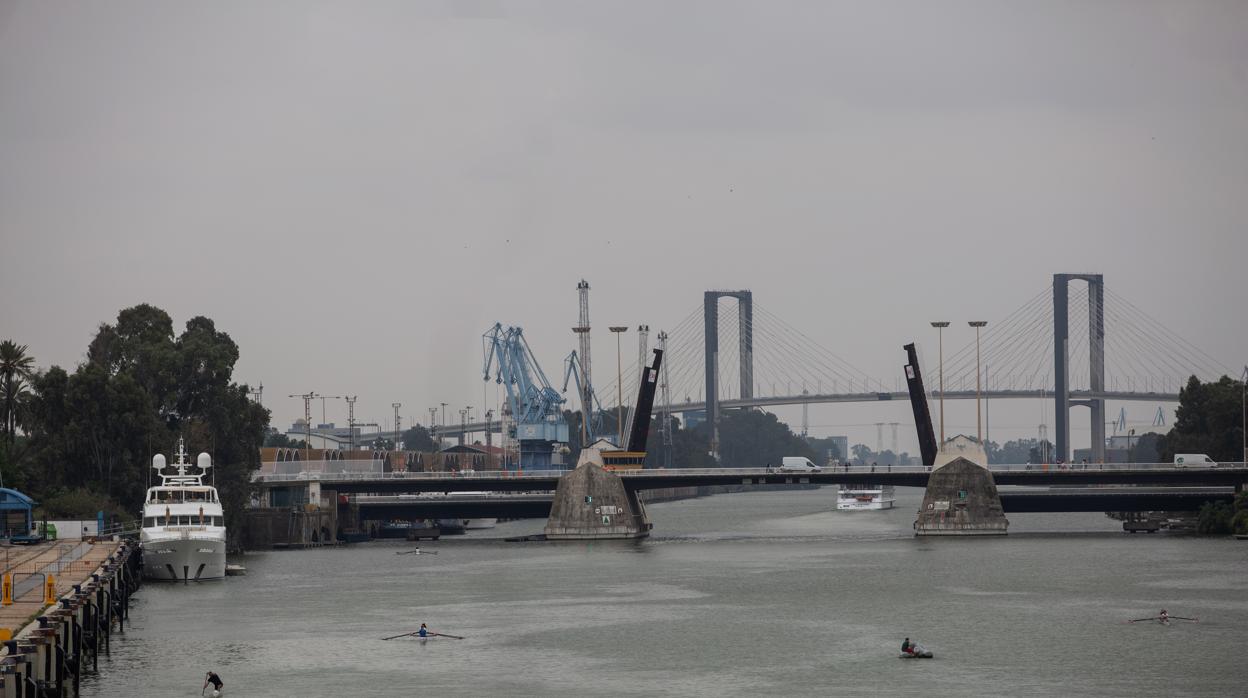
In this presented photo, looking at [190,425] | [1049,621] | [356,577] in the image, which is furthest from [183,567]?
[1049,621]

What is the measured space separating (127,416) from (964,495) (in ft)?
241

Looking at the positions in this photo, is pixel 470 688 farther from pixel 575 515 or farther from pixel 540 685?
pixel 575 515

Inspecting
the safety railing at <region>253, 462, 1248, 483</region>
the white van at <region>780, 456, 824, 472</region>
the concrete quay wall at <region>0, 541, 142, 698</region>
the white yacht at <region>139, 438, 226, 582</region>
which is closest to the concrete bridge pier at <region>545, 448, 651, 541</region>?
the safety railing at <region>253, 462, 1248, 483</region>

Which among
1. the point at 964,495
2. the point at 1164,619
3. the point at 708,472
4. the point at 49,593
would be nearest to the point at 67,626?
the point at 49,593

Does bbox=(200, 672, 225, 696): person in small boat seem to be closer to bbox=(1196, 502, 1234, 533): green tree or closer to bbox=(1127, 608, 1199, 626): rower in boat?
bbox=(1127, 608, 1199, 626): rower in boat

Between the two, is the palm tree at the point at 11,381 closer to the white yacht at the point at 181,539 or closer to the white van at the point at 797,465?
the white yacht at the point at 181,539

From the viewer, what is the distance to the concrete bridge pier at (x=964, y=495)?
15100 cm

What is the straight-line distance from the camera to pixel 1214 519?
15238cm

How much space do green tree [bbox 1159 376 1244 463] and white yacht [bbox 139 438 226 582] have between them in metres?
114

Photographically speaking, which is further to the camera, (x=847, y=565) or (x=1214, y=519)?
(x=1214, y=519)

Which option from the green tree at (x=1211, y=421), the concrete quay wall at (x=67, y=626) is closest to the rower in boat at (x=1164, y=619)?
the concrete quay wall at (x=67, y=626)

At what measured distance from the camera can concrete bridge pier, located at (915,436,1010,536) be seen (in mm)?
151000

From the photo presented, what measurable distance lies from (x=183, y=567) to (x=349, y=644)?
117 feet

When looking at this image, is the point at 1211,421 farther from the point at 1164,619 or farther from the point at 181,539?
the point at 181,539
